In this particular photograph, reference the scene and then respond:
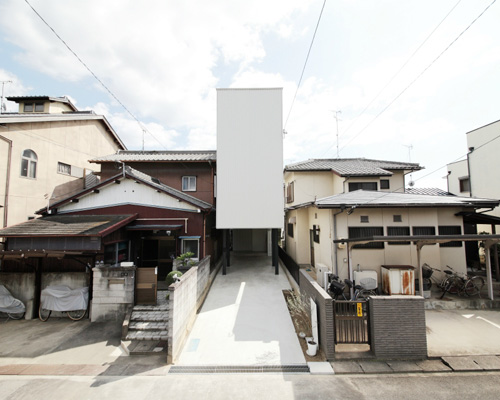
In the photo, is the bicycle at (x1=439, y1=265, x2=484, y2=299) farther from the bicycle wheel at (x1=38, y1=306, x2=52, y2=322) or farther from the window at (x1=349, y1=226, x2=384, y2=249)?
the bicycle wheel at (x1=38, y1=306, x2=52, y2=322)

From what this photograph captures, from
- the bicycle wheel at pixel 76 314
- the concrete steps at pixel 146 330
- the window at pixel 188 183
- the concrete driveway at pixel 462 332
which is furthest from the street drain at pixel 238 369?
the window at pixel 188 183

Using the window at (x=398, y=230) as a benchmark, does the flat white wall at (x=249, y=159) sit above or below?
above

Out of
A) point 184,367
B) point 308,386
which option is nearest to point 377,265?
point 308,386

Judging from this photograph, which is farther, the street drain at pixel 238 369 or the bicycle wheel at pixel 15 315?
the bicycle wheel at pixel 15 315

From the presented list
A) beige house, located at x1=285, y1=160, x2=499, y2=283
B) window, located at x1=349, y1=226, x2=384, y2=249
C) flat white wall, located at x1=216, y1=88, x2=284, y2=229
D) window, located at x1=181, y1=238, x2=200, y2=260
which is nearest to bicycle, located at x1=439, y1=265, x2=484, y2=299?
beige house, located at x1=285, y1=160, x2=499, y2=283

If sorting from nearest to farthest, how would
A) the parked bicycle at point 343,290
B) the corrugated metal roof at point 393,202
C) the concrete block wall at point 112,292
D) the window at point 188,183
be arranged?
the parked bicycle at point 343,290, the concrete block wall at point 112,292, the corrugated metal roof at point 393,202, the window at point 188,183

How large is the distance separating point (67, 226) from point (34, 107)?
40.3 ft

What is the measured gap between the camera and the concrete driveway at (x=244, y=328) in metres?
5.38

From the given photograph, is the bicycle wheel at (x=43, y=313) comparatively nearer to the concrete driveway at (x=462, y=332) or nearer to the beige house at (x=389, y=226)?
the beige house at (x=389, y=226)

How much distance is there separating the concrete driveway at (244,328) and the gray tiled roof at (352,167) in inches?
279

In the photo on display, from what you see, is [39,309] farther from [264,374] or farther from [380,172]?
[380,172]

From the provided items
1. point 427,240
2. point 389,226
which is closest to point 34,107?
point 389,226

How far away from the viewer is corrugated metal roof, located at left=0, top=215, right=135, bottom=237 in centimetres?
765

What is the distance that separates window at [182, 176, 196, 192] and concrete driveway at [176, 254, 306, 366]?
5.66 meters
